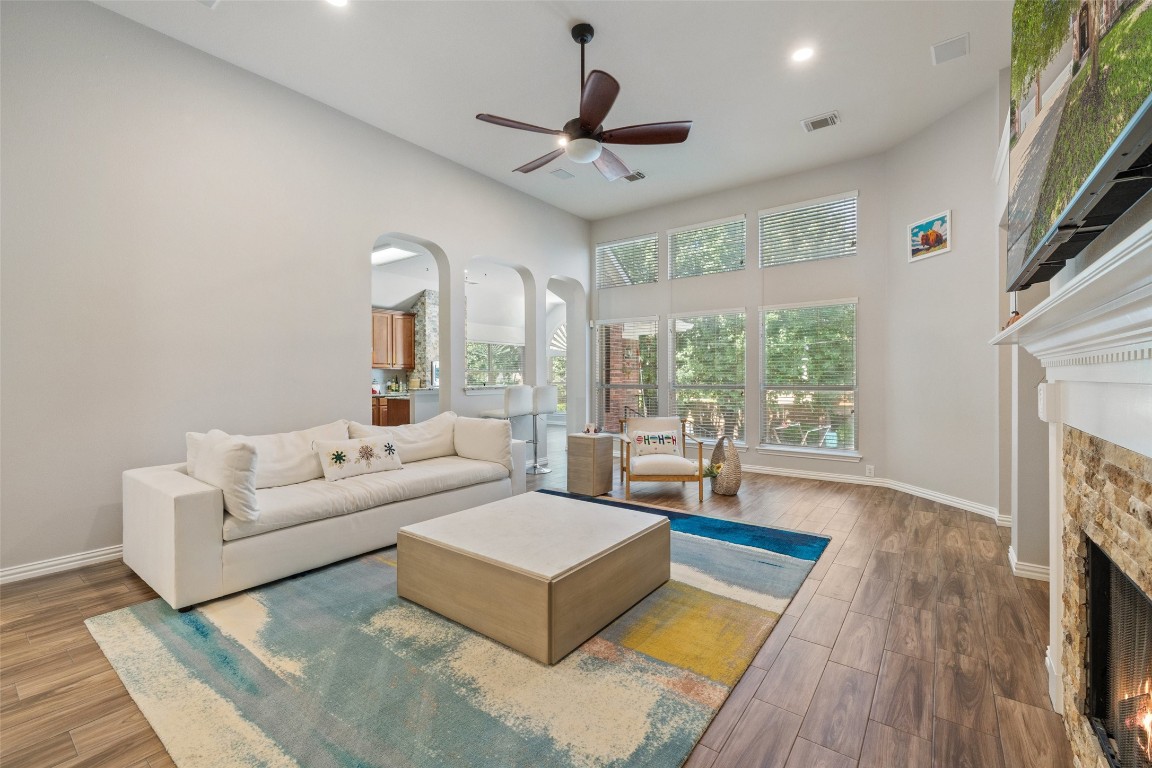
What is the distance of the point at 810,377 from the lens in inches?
225

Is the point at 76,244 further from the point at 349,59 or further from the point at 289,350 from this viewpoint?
the point at 349,59

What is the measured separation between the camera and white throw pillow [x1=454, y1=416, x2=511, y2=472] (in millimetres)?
4301

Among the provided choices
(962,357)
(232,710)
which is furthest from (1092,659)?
(962,357)

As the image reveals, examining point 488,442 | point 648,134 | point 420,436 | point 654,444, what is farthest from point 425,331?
point 648,134

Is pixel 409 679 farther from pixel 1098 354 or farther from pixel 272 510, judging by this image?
pixel 1098 354

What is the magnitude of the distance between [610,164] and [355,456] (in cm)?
300

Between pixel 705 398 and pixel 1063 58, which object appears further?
pixel 705 398

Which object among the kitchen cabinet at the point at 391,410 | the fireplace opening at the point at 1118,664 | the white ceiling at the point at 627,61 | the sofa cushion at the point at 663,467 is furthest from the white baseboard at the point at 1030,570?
the kitchen cabinet at the point at 391,410

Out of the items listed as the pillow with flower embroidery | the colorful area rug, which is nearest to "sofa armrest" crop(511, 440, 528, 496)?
the pillow with flower embroidery

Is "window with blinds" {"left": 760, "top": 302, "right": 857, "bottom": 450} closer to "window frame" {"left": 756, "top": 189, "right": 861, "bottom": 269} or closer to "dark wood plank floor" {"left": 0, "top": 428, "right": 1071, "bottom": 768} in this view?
"window frame" {"left": 756, "top": 189, "right": 861, "bottom": 269}

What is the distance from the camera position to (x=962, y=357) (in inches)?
173

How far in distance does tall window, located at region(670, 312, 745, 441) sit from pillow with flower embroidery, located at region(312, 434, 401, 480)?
413 cm

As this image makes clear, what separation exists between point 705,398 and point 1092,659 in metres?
5.10

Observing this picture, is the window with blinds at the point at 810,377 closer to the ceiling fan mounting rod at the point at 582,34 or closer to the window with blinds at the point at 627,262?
the window with blinds at the point at 627,262
